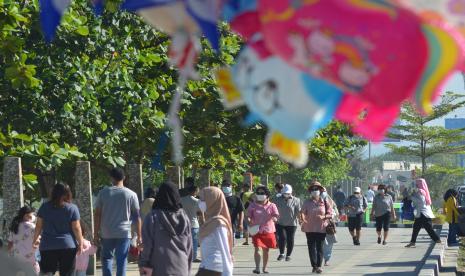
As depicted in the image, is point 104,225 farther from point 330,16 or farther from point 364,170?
point 364,170

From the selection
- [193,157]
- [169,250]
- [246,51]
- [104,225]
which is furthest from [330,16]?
[193,157]

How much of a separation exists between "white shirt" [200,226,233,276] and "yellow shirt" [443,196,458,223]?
60.8 ft

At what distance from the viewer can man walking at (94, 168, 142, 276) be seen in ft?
48.9

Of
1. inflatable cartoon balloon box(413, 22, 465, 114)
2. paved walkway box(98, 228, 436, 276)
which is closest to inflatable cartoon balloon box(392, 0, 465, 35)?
inflatable cartoon balloon box(413, 22, 465, 114)

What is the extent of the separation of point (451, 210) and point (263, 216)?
1014 cm

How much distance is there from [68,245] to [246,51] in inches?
473

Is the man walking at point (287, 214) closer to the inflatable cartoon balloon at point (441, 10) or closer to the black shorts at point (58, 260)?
the black shorts at point (58, 260)

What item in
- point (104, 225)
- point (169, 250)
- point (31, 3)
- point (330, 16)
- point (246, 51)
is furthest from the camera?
point (104, 225)

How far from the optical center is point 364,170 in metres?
132

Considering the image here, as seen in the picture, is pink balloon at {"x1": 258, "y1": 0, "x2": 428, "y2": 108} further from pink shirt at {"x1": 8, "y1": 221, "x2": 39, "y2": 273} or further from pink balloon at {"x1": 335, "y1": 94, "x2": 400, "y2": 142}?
pink shirt at {"x1": 8, "y1": 221, "x2": 39, "y2": 273}

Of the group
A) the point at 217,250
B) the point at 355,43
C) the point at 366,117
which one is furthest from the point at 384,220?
the point at 355,43

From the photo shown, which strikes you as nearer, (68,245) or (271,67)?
(271,67)

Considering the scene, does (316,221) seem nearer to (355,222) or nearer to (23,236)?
(23,236)

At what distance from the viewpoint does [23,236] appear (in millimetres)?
15070
